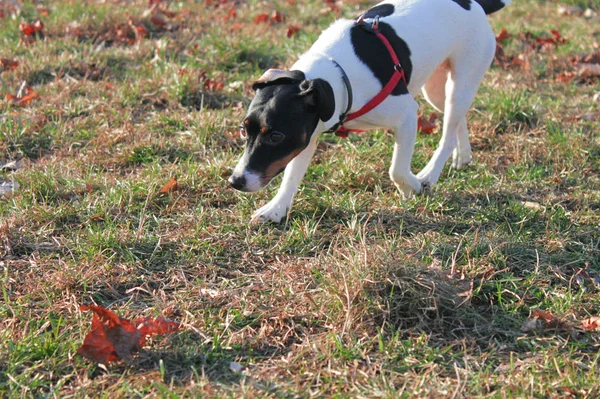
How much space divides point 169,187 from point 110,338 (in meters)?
1.56

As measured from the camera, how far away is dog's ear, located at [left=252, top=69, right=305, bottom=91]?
3.44 m

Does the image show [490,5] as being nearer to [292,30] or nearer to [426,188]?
[426,188]

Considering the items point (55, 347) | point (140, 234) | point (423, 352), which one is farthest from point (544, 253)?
point (55, 347)

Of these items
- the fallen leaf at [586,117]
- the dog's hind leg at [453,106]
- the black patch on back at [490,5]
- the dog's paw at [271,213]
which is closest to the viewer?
the dog's paw at [271,213]

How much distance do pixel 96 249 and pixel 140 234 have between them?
0.81 feet

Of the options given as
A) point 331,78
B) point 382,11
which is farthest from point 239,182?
point 382,11

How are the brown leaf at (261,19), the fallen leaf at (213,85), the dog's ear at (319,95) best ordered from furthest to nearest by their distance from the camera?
the brown leaf at (261,19) < the fallen leaf at (213,85) < the dog's ear at (319,95)

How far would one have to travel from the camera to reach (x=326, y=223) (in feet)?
12.7

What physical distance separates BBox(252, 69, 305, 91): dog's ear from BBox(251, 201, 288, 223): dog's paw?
696mm

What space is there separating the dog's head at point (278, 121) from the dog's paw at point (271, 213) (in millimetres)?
407

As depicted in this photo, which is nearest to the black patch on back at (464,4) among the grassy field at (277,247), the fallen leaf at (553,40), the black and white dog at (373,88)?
the black and white dog at (373,88)

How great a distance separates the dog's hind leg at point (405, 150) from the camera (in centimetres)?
391

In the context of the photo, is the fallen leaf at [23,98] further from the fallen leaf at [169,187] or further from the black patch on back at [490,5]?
the black patch on back at [490,5]

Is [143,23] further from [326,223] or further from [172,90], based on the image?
[326,223]
